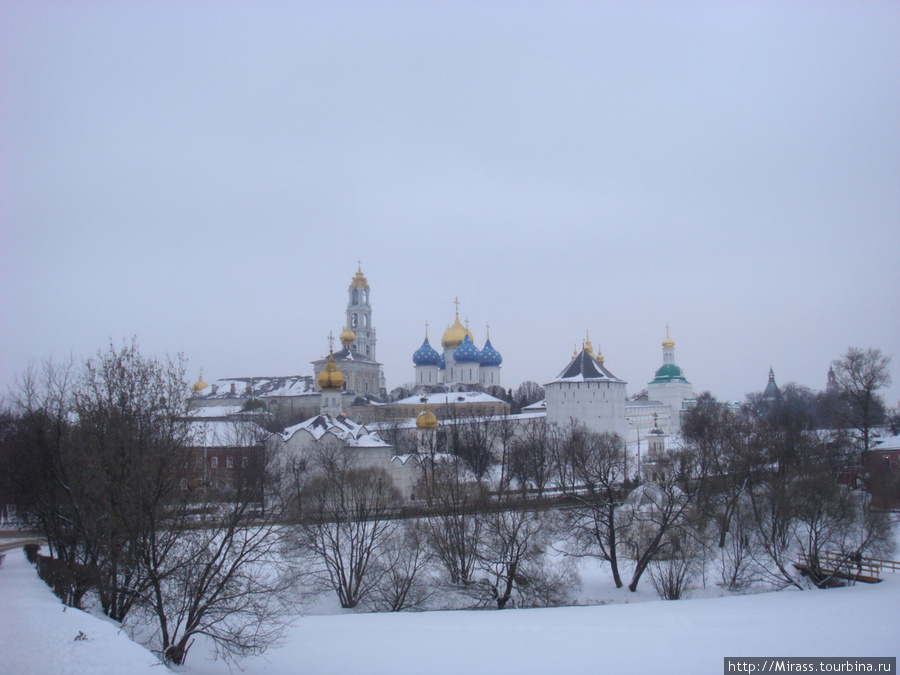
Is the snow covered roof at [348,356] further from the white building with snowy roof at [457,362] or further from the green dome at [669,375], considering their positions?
the green dome at [669,375]

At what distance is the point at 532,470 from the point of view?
2928 cm

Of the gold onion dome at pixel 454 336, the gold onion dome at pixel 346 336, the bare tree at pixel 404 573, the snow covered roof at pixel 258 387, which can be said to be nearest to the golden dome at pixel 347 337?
the gold onion dome at pixel 346 336

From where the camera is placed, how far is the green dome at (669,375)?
59.6m

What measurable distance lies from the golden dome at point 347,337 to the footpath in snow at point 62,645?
5170 centimetres

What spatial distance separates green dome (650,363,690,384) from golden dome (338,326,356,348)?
25.3 m

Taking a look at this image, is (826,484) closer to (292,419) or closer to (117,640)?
(117,640)

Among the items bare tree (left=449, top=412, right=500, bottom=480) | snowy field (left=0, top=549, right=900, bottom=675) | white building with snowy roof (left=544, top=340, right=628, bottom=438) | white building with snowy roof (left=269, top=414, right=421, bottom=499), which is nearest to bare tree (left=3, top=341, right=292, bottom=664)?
snowy field (left=0, top=549, right=900, bottom=675)

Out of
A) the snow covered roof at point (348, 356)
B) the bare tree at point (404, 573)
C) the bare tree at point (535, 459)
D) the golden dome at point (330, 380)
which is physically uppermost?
the snow covered roof at point (348, 356)

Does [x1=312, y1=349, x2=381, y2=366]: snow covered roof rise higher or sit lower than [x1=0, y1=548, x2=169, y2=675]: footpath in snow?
higher

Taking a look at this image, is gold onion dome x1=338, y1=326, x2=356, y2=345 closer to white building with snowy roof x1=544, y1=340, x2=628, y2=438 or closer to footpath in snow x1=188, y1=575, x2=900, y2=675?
white building with snowy roof x1=544, y1=340, x2=628, y2=438

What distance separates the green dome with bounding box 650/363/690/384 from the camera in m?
59.6

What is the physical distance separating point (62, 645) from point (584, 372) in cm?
3365

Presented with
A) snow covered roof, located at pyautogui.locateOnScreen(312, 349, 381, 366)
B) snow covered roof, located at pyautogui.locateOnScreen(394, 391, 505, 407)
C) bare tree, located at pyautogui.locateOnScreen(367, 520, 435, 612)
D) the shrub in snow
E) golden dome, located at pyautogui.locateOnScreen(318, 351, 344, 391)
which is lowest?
bare tree, located at pyautogui.locateOnScreen(367, 520, 435, 612)

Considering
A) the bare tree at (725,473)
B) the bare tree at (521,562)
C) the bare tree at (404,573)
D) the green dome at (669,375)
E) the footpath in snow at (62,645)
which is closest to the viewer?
the footpath in snow at (62,645)
